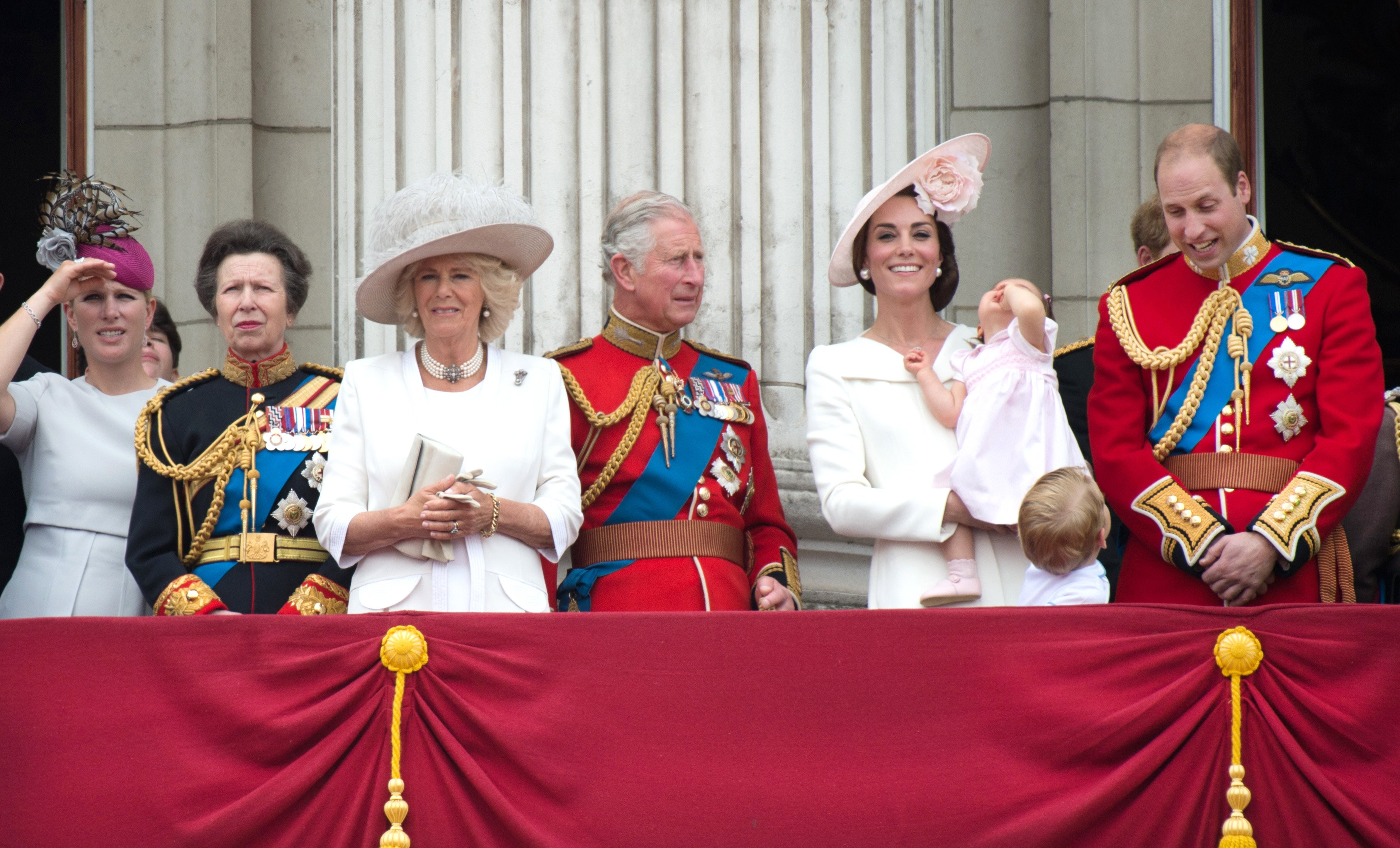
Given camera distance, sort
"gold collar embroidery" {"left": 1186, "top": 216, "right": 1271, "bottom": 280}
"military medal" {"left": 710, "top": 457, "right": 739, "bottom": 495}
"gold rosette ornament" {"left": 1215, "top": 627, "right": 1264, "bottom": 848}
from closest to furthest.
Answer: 1. "gold rosette ornament" {"left": 1215, "top": 627, "right": 1264, "bottom": 848}
2. "gold collar embroidery" {"left": 1186, "top": 216, "right": 1271, "bottom": 280}
3. "military medal" {"left": 710, "top": 457, "right": 739, "bottom": 495}

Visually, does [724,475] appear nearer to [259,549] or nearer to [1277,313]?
[259,549]

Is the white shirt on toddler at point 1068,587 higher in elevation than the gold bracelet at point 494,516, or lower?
lower

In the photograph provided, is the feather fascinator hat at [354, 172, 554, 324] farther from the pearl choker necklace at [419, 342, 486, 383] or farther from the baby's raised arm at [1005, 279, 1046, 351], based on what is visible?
the baby's raised arm at [1005, 279, 1046, 351]

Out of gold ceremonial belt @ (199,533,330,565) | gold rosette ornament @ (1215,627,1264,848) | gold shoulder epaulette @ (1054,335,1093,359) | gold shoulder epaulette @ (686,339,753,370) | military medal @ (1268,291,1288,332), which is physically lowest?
gold rosette ornament @ (1215,627,1264,848)

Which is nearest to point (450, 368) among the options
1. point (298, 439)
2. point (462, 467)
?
point (462, 467)

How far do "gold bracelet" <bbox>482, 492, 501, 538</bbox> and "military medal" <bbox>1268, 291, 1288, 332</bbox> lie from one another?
1.78 meters

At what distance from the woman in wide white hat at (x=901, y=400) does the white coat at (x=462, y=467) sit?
64 centimetres

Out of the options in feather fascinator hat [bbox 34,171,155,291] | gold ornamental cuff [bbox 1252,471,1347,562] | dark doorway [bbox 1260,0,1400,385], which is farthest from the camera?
dark doorway [bbox 1260,0,1400,385]

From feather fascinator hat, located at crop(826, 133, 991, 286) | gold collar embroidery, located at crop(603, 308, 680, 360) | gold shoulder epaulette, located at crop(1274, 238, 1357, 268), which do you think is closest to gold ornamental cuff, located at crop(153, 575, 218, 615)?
gold collar embroidery, located at crop(603, 308, 680, 360)

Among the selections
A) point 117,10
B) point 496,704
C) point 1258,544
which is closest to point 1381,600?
point 1258,544

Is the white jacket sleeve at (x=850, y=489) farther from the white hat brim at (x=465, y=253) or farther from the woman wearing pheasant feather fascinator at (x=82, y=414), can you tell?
the woman wearing pheasant feather fascinator at (x=82, y=414)

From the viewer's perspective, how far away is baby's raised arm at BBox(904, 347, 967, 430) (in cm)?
387

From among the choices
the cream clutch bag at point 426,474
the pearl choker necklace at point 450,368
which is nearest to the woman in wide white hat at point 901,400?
the pearl choker necklace at point 450,368

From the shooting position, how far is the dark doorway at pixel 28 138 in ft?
21.6
